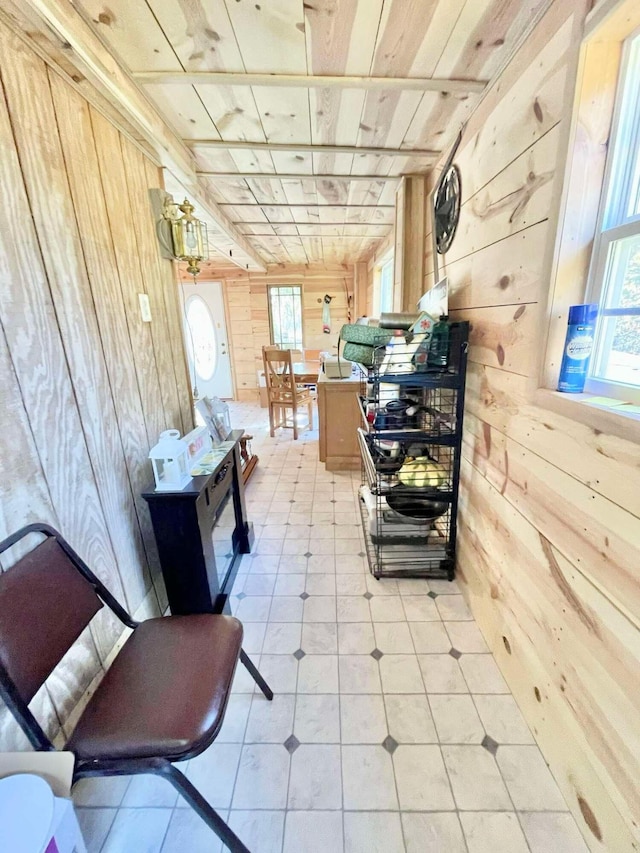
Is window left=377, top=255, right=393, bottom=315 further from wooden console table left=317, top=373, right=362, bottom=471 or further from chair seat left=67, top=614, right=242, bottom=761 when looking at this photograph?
chair seat left=67, top=614, right=242, bottom=761

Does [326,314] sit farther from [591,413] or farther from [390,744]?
[390,744]

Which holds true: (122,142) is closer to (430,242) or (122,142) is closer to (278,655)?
(430,242)

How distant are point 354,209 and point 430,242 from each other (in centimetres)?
102

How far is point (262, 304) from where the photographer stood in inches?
231

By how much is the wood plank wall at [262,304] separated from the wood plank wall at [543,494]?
4359 millimetres

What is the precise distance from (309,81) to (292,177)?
90cm

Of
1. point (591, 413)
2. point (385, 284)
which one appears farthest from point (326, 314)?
point (591, 413)

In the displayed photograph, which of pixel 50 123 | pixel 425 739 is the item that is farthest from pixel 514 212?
pixel 425 739

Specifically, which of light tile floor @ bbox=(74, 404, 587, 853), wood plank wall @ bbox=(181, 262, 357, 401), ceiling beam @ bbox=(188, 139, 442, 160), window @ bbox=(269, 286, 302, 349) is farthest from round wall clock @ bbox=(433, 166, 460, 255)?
Result: window @ bbox=(269, 286, 302, 349)

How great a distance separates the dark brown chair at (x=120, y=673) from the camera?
767 millimetres

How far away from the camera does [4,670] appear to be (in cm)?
74

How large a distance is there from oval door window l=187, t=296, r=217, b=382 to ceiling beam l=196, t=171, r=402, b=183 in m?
4.11

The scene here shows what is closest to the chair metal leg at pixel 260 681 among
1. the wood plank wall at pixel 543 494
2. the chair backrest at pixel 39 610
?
the chair backrest at pixel 39 610

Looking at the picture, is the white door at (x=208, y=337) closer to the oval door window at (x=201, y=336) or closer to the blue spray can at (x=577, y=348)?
the oval door window at (x=201, y=336)
